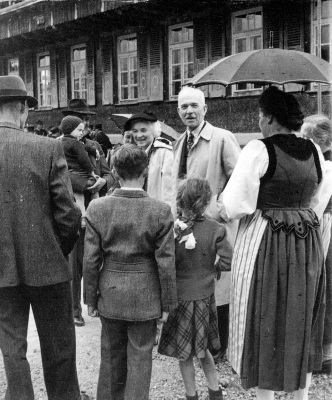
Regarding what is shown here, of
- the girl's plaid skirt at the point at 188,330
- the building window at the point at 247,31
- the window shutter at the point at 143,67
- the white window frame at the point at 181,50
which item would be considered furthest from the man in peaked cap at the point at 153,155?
the window shutter at the point at 143,67

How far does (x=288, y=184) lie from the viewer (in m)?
2.95

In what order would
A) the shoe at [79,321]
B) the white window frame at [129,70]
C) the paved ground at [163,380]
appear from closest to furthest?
the paved ground at [163,380]
the shoe at [79,321]
the white window frame at [129,70]

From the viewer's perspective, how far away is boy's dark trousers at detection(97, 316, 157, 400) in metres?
2.91

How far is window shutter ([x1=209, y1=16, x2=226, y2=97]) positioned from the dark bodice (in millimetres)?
10063

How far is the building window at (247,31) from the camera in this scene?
39.4ft

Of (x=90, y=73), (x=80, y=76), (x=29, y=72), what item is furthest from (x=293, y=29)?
(x=29, y=72)

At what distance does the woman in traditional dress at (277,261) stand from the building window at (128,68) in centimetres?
1306

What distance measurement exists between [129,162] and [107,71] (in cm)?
1421

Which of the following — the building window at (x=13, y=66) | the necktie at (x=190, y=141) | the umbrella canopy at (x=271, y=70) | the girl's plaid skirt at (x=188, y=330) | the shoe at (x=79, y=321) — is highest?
the building window at (x=13, y=66)

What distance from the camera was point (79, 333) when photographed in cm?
455

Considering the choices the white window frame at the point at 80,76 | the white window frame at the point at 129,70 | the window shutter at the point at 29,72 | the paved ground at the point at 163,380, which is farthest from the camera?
the window shutter at the point at 29,72

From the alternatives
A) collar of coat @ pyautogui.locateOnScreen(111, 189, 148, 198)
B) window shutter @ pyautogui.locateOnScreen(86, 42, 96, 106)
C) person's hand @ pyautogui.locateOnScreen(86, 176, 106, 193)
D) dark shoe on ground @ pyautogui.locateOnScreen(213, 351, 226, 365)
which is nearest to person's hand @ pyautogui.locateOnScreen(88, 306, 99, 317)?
collar of coat @ pyautogui.locateOnScreen(111, 189, 148, 198)

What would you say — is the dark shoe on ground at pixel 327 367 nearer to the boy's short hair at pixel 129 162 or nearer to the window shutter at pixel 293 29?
the boy's short hair at pixel 129 162

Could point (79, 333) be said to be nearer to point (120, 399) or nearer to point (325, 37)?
point (120, 399)
